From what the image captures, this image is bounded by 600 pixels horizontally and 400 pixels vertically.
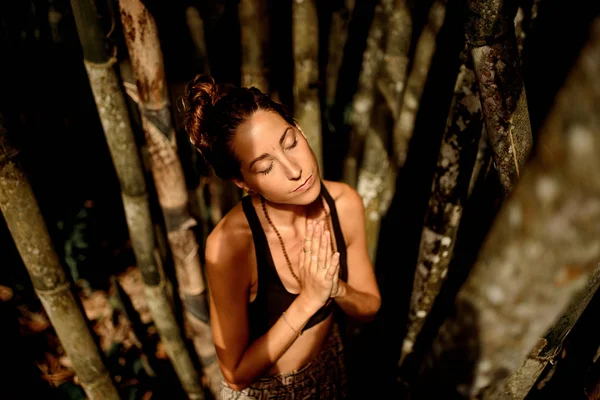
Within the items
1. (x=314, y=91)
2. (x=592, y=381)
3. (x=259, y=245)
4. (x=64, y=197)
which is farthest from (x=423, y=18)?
(x=64, y=197)

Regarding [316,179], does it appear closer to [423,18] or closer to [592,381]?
[592,381]

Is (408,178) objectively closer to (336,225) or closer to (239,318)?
(336,225)

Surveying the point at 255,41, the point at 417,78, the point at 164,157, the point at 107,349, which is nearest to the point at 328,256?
the point at 164,157

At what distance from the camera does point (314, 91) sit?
1.61 metres

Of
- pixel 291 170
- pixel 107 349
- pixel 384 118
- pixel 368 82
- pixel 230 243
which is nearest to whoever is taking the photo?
pixel 291 170

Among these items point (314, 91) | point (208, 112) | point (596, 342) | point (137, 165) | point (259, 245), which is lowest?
point (596, 342)

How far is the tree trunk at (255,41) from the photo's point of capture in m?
1.31

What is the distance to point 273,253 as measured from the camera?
1299 millimetres

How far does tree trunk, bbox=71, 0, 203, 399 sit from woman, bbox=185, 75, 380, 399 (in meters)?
0.29

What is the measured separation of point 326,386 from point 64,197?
2026 mm

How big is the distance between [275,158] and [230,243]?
290 mm

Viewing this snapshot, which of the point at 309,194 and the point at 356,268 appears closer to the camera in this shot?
the point at 309,194

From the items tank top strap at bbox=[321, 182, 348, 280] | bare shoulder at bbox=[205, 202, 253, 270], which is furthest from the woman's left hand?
bare shoulder at bbox=[205, 202, 253, 270]

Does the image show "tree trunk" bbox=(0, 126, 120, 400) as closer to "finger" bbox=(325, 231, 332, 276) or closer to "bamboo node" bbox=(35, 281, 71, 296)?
"bamboo node" bbox=(35, 281, 71, 296)
